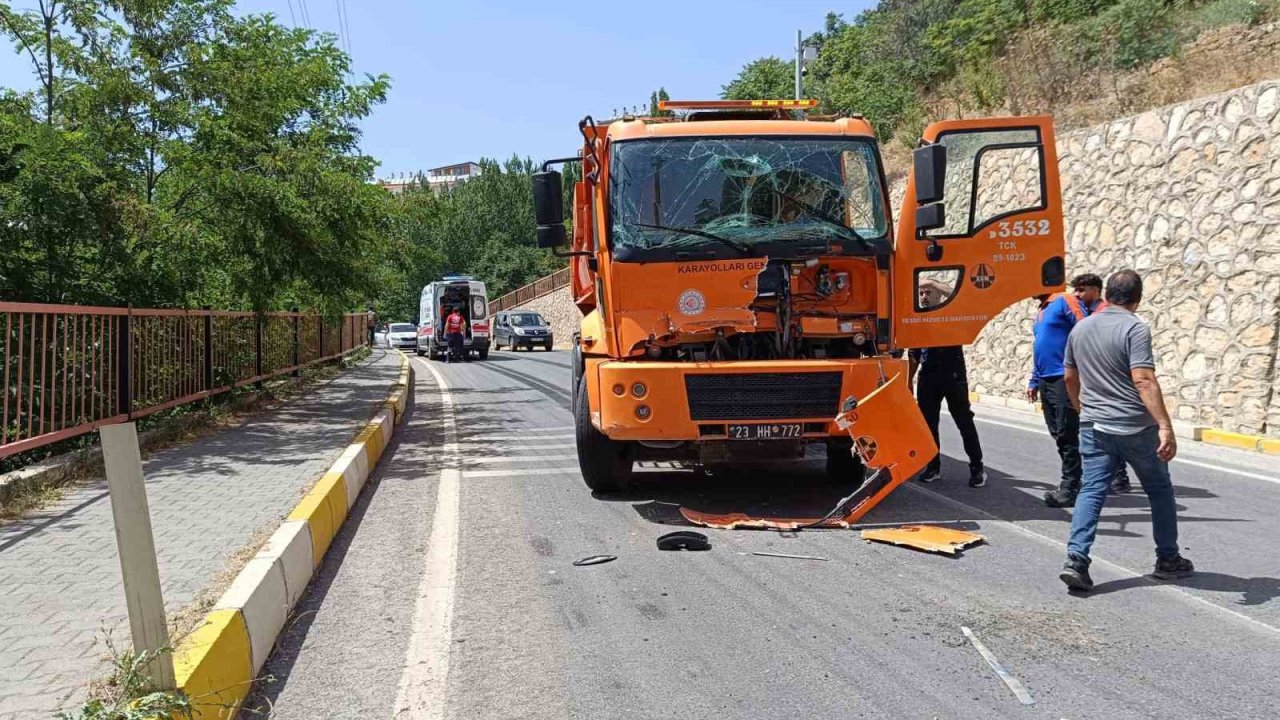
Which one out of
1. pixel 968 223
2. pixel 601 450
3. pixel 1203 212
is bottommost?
pixel 601 450

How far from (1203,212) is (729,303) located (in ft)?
28.6

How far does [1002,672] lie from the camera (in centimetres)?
375

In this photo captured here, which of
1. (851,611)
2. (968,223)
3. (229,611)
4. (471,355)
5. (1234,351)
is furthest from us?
(471,355)

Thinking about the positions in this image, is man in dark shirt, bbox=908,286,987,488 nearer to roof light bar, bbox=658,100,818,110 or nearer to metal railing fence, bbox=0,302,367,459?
roof light bar, bbox=658,100,818,110

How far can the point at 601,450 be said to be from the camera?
24.0 ft

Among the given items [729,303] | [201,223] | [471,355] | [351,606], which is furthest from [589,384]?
[471,355]

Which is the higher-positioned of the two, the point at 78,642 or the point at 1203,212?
the point at 1203,212

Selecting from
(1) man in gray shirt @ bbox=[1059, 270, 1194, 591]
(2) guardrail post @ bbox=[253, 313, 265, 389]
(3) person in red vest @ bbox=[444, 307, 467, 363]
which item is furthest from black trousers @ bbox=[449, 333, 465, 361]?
(1) man in gray shirt @ bbox=[1059, 270, 1194, 591]

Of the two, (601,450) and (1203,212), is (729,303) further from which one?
(1203,212)

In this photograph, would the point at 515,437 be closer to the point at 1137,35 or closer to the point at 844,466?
the point at 844,466

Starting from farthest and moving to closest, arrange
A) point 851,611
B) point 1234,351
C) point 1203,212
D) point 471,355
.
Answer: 1. point 471,355
2. point 1203,212
3. point 1234,351
4. point 851,611

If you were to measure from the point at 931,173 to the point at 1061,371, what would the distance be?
2.05m

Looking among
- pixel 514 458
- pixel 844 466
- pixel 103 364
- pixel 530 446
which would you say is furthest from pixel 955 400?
pixel 103 364

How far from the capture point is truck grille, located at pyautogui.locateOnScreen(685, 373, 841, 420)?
635 cm
